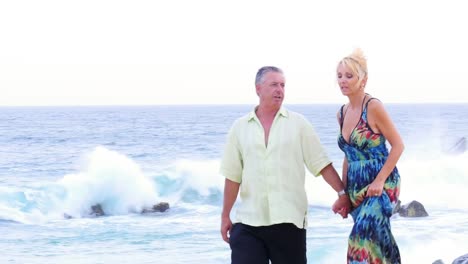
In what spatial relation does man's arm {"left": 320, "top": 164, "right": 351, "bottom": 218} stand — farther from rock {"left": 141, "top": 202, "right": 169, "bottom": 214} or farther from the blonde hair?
rock {"left": 141, "top": 202, "right": 169, "bottom": 214}

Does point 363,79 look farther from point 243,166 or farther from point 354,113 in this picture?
point 243,166

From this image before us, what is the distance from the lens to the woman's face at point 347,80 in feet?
15.4

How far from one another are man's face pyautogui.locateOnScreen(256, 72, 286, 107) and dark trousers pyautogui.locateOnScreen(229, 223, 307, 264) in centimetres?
77

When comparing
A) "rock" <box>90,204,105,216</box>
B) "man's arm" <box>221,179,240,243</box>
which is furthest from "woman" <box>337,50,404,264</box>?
"rock" <box>90,204,105,216</box>

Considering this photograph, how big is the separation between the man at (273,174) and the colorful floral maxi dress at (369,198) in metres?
0.17

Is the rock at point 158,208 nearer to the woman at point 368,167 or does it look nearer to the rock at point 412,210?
the rock at point 412,210

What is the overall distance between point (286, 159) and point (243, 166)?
0.31 metres

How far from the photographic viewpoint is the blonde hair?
15.3 feet

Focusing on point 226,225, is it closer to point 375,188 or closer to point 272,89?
point 272,89

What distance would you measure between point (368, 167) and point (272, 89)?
746mm

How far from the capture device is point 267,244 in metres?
5.05

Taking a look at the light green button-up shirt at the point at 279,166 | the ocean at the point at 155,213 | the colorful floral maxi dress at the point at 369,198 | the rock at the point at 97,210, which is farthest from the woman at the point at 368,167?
the rock at the point at 97,210

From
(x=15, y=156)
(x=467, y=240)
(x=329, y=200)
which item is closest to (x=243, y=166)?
(x=467, y=240)

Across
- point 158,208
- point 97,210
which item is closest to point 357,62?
point 158,208
